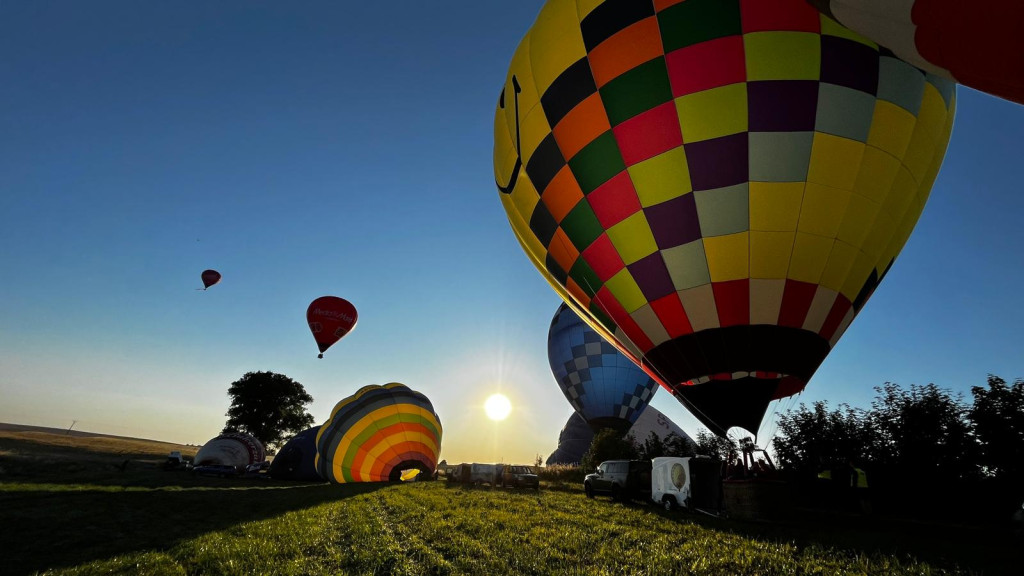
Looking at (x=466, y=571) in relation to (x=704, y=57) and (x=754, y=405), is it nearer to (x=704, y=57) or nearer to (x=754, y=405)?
(x=754, y=405)

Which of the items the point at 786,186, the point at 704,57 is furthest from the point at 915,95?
the point at 704,57

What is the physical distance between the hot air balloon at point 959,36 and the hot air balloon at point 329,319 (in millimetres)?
22359

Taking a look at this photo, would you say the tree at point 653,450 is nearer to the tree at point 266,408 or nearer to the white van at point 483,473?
the white van at point 483,473

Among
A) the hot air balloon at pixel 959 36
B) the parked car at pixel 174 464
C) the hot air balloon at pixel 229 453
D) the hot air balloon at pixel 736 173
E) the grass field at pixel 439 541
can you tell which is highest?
the hot air balloon at pixel 736 173

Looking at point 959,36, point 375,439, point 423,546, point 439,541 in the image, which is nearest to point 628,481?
point 439,541

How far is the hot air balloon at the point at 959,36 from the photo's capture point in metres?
1.72

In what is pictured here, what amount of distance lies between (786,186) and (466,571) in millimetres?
6271

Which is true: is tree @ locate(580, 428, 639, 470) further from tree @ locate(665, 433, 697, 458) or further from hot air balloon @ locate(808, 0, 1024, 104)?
hot air balloon @ locate(808, 0, 1024, 104)

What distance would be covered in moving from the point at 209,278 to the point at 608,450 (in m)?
25.3

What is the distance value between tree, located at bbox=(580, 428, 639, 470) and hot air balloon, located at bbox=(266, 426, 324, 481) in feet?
43.0

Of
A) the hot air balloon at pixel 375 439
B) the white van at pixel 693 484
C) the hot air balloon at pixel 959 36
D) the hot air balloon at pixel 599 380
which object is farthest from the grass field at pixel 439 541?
the hot air balloon at pixel 599 380

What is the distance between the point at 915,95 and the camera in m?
6.39

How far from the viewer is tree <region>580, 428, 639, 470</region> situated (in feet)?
67.6

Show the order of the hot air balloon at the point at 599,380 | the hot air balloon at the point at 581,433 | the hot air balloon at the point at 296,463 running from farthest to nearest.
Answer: the hot air balloon at the point at 581,433, the hot air balloon at the point at 599,380, the hot air balloon at the point at 296,463
